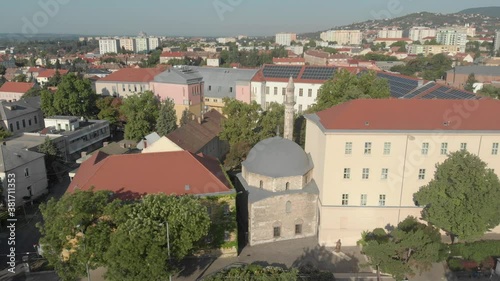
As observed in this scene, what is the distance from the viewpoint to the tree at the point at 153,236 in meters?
21.1

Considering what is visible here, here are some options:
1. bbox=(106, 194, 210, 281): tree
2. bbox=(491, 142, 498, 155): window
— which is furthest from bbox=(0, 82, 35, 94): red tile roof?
bbox=(491, 142, 498, 155): window

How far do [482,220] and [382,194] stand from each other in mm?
6909

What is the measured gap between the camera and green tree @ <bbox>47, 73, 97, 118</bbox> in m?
62.9

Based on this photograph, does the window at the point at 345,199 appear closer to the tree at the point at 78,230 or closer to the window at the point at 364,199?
the window at the point at 364,199

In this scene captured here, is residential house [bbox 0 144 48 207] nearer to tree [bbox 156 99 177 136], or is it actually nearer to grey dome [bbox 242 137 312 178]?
tree [bbox 156 99 177 136]

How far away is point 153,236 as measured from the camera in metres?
21.9

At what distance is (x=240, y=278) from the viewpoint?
73.3 ft

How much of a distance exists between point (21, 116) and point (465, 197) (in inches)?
2457

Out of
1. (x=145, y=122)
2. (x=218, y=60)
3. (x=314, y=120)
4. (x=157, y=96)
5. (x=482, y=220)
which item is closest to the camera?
(x=482, y=220)

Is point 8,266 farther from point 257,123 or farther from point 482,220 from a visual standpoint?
point 482,220

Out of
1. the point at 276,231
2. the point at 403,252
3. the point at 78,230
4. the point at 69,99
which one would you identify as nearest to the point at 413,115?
the point at 403,252

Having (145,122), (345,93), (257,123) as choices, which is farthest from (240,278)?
(145,122)

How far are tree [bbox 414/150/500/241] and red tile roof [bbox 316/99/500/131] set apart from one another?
9.59 ft

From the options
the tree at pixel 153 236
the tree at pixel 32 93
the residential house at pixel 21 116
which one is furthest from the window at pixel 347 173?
the tree at pixel 32 93
